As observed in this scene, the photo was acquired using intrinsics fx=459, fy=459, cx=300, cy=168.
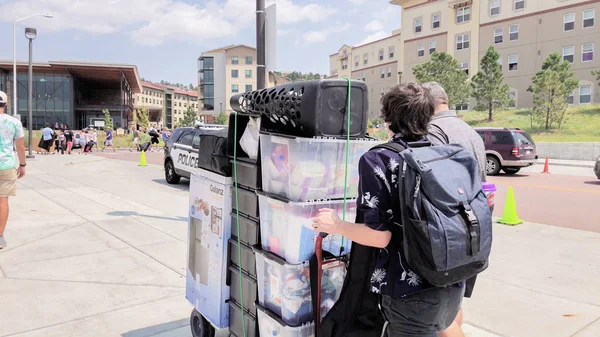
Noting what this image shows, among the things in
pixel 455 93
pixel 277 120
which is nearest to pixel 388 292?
pixel 277 120

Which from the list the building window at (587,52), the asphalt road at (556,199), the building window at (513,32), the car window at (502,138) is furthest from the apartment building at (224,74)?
the asphalt road at (556,199)

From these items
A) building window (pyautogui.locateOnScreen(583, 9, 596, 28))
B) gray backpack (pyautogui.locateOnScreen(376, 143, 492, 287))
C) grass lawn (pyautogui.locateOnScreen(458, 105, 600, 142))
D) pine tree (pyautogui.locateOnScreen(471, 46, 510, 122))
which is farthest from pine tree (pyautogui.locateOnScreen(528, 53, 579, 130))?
gray backpack (pyautogui.locateOnScreen(376, 143, 492, 287))

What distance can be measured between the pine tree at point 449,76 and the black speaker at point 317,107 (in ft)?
127

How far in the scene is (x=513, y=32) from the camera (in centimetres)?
4253

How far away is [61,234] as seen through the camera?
6.59m

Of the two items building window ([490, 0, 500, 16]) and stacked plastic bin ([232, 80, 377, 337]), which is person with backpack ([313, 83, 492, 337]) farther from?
building window ([490, 0, 500, 16])

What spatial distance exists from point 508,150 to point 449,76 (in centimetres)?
2429

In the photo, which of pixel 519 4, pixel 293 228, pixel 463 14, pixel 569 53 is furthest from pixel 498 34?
pixel 293 228

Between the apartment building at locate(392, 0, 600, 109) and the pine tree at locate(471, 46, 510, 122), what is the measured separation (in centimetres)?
568

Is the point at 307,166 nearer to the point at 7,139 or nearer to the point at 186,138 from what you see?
the point at 7,139

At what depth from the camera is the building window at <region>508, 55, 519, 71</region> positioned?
42.6 meters

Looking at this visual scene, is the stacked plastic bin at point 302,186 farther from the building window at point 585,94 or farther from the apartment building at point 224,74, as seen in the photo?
the apartment building at point 224,74

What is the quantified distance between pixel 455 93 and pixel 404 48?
1521 cm

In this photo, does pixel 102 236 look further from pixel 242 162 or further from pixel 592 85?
pixel 592 85
